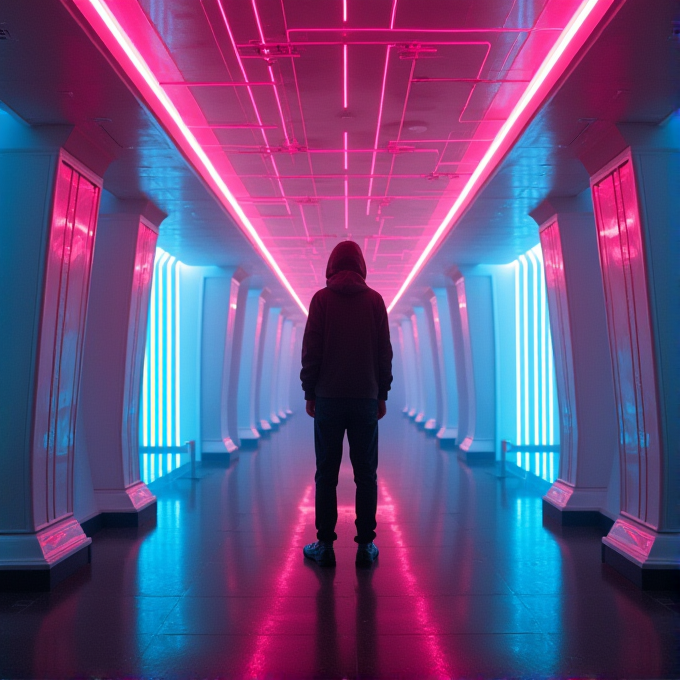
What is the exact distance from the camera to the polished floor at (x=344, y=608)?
12.3 ft

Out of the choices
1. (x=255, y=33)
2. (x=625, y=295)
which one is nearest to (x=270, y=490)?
(x=625, y=295)

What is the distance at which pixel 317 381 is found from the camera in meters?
5.69

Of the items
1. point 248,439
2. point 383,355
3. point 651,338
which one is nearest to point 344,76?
point 383,355

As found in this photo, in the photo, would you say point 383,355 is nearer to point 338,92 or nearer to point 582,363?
point 338,92

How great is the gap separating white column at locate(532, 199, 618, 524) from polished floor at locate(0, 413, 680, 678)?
2.20ft

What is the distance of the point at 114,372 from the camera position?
7879 millimetres

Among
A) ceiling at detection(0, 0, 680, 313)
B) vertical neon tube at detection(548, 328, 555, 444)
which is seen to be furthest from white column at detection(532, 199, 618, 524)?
vertical neon tube at detection(548, 328, 555, 444)

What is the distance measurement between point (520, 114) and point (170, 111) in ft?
10.1

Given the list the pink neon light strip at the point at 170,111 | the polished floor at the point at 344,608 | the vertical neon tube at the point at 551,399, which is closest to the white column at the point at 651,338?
the polished floor at the point at 344,608

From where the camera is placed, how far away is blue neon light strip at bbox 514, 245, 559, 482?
12398 mm

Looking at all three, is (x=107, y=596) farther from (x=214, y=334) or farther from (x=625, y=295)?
(x=214, y=334)

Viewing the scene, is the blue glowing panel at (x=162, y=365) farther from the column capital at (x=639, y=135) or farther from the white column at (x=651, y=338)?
the white column at (x=651, y=338)

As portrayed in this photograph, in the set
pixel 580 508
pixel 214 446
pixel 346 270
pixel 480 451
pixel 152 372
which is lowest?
pixel 580 508

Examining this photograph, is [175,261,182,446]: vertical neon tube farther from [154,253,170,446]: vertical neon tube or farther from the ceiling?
the ceiling
